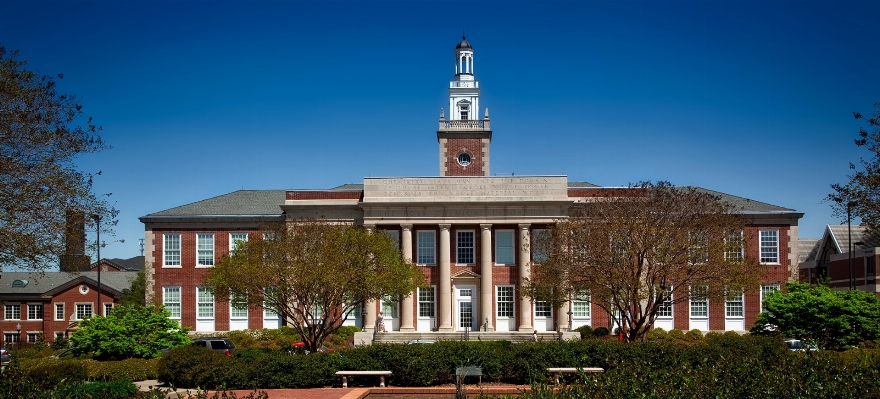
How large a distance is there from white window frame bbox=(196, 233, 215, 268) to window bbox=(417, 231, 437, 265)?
13111mm

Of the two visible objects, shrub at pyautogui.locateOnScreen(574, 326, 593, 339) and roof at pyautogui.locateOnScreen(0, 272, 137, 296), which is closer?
shrub at pyautogui.locateOnScreen(574, 326, 593, 339)

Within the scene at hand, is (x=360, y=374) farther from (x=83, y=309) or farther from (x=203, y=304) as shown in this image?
(x=83, y=309)

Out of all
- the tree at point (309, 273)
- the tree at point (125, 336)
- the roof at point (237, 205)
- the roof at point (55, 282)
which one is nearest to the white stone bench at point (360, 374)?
the tree at point (309, 273)

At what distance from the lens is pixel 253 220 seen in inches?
2032

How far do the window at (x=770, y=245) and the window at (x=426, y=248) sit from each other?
65.8ft

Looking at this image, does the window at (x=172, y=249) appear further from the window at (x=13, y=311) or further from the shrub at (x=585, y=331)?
the shrub at (x=585, y=331)

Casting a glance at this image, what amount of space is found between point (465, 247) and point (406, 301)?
16.1 ft

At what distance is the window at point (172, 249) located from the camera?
170 ft

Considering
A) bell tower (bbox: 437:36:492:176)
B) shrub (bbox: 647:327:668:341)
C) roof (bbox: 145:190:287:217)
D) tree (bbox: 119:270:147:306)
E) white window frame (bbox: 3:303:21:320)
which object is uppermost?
bell tower (bbox: 437:36:492:176)

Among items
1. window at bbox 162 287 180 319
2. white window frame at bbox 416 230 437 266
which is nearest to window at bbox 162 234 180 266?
window at bbox 162 287 180 319

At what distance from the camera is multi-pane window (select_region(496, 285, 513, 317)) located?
1951 inches

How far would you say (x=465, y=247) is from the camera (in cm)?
5022

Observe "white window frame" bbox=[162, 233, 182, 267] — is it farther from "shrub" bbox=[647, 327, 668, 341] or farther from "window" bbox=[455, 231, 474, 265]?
"shrub" bbox=[647, 327, 668, 341]

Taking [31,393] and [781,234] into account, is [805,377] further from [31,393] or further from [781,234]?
[781,234]
